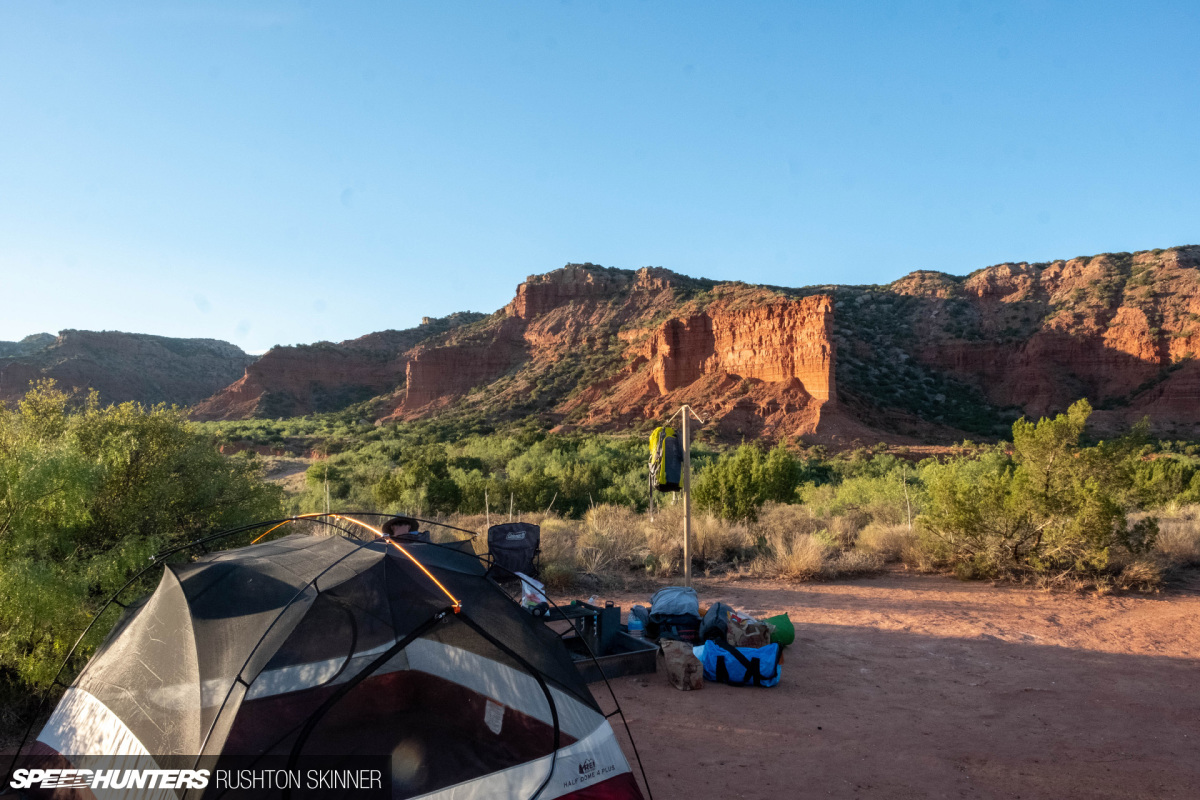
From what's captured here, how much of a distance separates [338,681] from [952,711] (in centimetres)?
493

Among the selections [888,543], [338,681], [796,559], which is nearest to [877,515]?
[888,543]

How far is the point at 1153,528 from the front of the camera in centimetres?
952

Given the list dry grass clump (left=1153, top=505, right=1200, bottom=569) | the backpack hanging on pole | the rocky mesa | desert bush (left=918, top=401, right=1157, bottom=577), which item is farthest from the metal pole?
the rocky mesa

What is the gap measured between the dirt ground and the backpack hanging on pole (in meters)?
2.06

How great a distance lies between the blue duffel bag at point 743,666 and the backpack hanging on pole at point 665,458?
9.19 ft

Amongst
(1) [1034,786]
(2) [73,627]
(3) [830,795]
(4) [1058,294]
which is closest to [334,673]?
(2) [73,627]

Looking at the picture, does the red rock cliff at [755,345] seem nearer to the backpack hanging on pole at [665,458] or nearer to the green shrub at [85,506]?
the backpack hanging on pole at [665,458]

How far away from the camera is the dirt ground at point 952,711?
452cm

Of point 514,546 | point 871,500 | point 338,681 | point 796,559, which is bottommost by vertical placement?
point 871,500

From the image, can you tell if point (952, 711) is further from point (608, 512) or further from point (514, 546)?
point (608, 512)

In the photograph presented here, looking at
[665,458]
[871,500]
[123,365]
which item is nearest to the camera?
[665,458]

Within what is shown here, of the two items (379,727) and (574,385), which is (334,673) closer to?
(379,727)

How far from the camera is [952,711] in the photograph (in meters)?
5.70

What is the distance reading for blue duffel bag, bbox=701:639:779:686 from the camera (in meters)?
6.25
